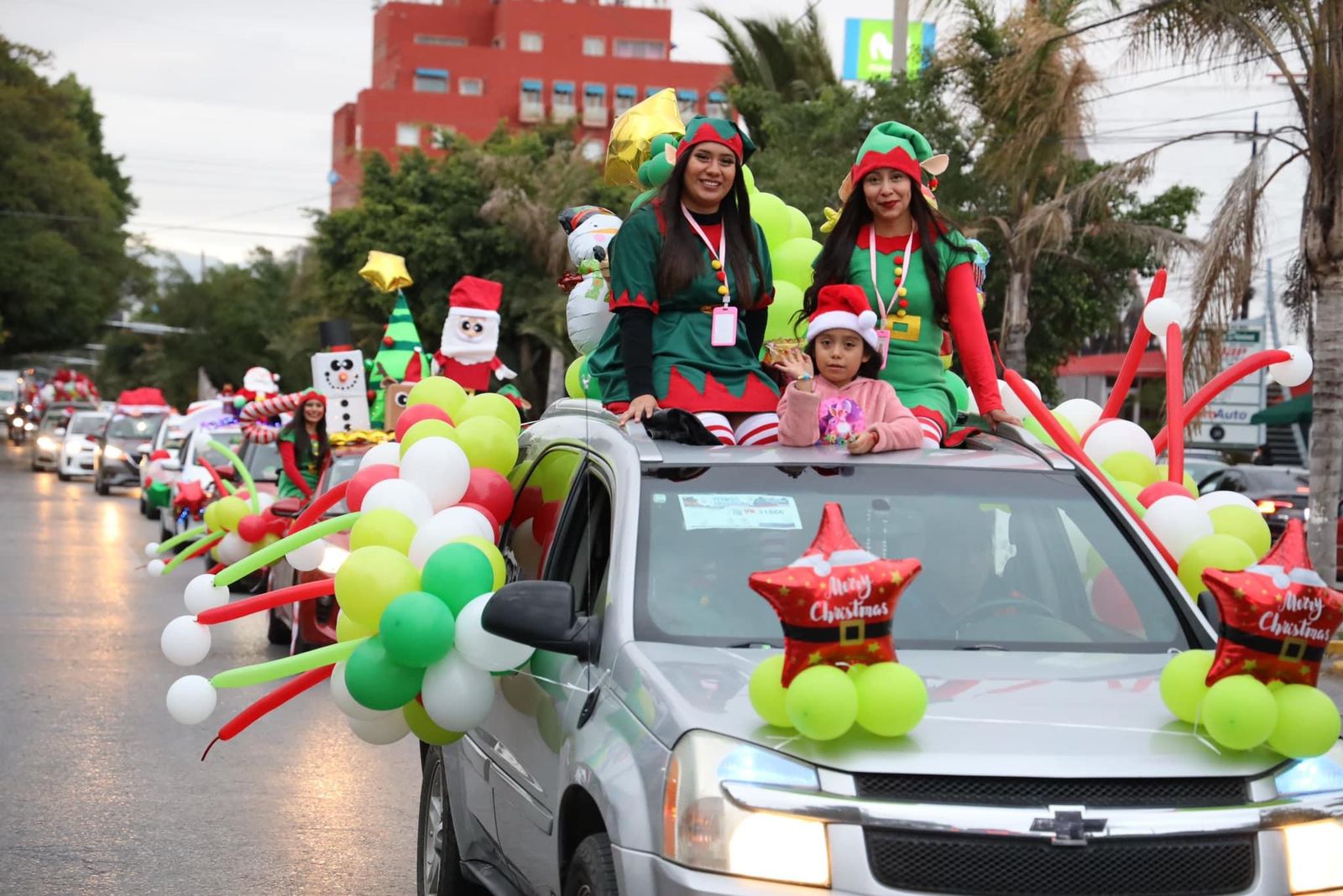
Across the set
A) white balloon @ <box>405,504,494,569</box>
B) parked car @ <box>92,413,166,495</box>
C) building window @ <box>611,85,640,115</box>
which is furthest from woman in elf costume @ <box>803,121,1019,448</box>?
building window @ <box>611,85,640,115</box>

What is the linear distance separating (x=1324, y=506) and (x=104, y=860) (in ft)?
40.2

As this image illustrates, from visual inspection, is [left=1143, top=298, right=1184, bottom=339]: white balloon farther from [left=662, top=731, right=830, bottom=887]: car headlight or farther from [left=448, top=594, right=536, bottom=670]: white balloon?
[left=662, top=731, right=830, bottom=887]: car headlight

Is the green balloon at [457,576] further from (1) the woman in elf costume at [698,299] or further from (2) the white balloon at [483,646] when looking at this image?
(1) the woman in elf costume at [698,299]

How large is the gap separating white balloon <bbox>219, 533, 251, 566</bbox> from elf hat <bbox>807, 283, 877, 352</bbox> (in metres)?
4.54

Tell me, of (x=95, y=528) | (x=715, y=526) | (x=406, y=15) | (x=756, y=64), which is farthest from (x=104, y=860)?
(x=406, y=15)

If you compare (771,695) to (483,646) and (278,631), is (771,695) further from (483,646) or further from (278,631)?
(278,631)

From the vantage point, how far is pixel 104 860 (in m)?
7.34

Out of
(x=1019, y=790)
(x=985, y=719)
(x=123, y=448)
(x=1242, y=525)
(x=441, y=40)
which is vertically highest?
(x=441, y=40)

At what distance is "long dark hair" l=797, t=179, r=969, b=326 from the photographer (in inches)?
259

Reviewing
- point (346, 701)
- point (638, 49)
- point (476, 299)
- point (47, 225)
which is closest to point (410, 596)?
point (346, 701)

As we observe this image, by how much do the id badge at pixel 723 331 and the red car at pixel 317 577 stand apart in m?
4.85

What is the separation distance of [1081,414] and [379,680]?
3.34 m

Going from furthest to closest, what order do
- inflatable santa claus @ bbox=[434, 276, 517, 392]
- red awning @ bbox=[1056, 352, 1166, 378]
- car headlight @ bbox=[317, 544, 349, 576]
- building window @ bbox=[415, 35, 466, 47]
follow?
building window @ bbox=[415, 35, 466, 47] → red awning @ bbox=[1056, 352, 1166, 378] → inflatable santa claus @ bbox=[434, 276, 517, 392] → car headlight @ bbox=[317, 544, 349, 576]

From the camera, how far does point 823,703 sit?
3811 mm
